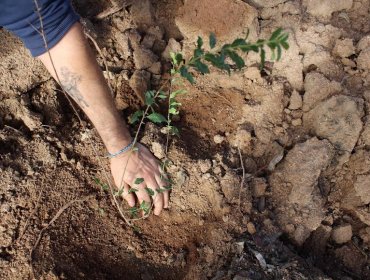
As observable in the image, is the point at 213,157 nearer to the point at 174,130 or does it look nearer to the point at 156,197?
the point at 174,130

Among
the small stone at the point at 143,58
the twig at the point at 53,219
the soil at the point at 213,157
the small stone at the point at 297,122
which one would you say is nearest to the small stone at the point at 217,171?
the soil at the point at 213,157

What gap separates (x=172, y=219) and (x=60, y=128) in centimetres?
83

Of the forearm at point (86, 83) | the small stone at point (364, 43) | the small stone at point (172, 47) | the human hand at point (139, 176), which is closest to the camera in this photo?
the forearm at point (86, 83)

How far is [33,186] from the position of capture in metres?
2.04

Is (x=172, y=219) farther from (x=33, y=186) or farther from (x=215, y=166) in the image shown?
(x=33, y=186)

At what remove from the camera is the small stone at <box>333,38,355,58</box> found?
239cm

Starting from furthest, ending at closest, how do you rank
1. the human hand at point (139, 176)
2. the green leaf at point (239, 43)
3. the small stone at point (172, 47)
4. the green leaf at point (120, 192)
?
the small stone at point (172, 47) < the human hand at point (139, 176) < the green leaf at point (120, 192) < the green leaf at point (239, 43)

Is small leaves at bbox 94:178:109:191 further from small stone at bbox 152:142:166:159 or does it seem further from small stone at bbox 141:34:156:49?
small stone at bbox 141:34:156:49

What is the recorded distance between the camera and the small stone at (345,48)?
239 centimetres

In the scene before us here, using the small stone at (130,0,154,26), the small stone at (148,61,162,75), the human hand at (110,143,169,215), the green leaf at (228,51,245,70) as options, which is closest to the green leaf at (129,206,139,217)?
the human hand at (110,143,169,215)

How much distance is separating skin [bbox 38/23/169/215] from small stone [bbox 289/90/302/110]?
878mm

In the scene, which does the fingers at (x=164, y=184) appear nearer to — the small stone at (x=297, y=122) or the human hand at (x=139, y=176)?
the human hand at (x=139, y=176)

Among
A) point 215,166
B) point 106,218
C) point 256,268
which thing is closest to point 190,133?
point 215,166

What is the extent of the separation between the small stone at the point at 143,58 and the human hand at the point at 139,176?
1.88ft
